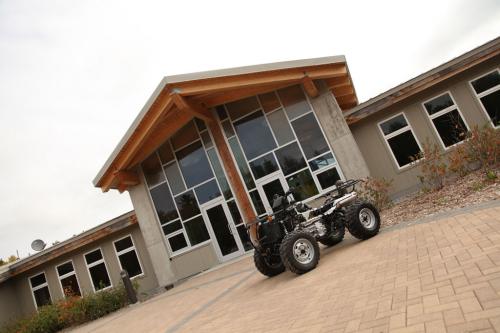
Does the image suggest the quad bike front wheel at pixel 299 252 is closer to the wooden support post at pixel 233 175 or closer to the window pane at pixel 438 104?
the wooden support post at pixel 233 175

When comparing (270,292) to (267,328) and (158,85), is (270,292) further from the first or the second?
(158,85)

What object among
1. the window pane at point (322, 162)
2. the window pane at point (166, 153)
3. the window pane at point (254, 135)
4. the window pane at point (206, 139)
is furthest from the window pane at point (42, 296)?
the window pane at point (322, 162)

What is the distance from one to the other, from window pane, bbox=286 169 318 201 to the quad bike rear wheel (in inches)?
235

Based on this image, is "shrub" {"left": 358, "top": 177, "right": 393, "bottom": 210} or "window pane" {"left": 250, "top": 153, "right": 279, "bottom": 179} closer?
"shrub" {"left": 358, "top": 177, "right": 393, "bottom": 210}

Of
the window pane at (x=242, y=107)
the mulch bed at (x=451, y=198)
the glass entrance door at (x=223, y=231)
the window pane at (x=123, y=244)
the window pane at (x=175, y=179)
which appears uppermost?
the window pane at (x=242, y=107)

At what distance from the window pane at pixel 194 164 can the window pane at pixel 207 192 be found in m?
0.26

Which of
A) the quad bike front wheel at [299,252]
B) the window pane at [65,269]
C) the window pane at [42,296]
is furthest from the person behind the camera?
the window pane at [42,296]

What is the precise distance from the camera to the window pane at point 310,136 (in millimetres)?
13133

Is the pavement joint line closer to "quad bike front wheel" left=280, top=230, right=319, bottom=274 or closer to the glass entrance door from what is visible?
"quad bike front wheel" left=280, top=230, right=319, bottom=274

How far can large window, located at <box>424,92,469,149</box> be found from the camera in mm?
13094

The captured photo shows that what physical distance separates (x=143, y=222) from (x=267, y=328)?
11.9 m

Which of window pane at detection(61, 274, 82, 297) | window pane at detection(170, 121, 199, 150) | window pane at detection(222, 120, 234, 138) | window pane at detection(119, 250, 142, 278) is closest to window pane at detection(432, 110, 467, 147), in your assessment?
window pane at detection(222, 120, 234, 138)

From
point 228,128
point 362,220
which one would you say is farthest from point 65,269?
point 362,220

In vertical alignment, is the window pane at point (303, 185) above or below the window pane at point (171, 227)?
below
